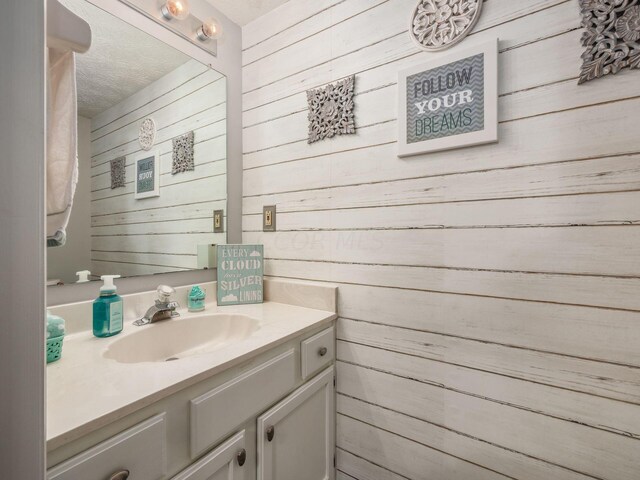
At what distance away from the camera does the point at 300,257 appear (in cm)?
145

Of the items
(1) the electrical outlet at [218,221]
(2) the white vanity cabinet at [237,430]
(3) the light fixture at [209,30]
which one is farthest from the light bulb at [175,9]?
(2) the white vanity cabinet at [237,430]

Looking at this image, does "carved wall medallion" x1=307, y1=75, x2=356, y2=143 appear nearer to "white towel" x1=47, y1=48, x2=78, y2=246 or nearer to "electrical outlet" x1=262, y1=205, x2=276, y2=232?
"electrical outlet" x1=262, y1=205, x2=276, y2=232

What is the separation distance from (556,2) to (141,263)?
1640 millimetres

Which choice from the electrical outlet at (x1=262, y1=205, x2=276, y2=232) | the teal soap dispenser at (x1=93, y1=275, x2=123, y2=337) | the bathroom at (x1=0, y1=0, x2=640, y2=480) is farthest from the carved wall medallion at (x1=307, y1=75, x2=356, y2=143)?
the teal soap dispenser at (x1=93, y1=275, x2=123, y2=337)

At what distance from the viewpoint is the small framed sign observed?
4.63 ft

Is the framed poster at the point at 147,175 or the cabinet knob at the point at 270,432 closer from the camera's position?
the cabinet knob at the point at 270,432

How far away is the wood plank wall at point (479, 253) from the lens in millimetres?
846

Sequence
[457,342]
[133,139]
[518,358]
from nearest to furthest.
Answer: [518,358]
[457,342]
[133,139]

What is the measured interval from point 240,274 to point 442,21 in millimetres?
1276

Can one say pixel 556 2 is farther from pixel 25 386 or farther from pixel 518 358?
pixel 25 386

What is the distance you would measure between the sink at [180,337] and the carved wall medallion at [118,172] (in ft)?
1.77

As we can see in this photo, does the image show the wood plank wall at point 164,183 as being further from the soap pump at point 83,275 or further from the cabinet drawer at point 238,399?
the cabinet drawer at point 238,399

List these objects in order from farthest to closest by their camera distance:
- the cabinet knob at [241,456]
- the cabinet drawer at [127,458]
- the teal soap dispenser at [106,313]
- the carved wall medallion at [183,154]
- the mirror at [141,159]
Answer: the carved wall medallion at [183,154], the mirror at [141,159], the teal soap dispenser at [106,313], the cabinet knob at [241,456], the cabinet drawer at [127,458]

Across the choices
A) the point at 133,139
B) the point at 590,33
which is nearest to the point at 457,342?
the point at 590,33
